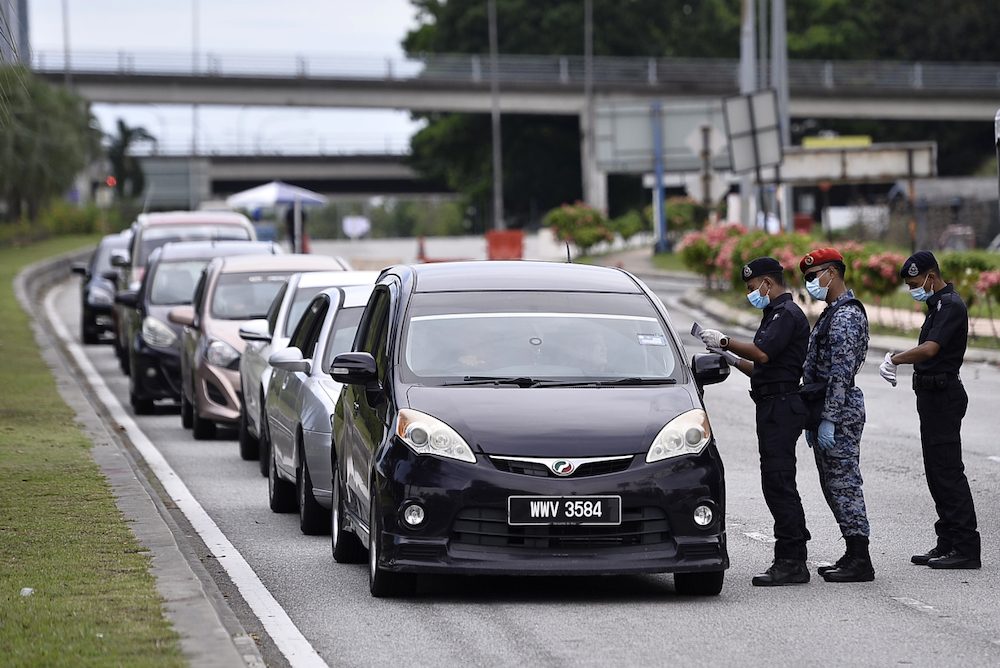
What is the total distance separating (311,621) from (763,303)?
2.75 metres

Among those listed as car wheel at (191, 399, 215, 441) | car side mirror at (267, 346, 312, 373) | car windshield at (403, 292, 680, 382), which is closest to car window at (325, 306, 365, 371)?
car side mirror at (267, 346, 312, 373)

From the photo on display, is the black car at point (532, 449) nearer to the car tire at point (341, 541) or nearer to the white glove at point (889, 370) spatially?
the car tire at point (341, 541)

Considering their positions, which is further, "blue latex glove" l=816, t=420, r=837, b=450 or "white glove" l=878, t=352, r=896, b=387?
"white glove" l=878, t=352, r=896, b=387

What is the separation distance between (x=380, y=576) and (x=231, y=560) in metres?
1.61

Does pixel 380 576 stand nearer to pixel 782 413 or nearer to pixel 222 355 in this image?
pixel 782 413

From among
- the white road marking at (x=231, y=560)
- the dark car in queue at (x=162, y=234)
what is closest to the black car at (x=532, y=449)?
the white road marking at (x=231, y=560)

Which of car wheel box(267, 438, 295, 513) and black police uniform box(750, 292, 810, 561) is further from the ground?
black police uniform box(750, 292, 810, 561)

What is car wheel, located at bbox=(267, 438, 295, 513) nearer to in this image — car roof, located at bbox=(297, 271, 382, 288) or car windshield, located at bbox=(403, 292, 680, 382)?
car roof, located at bbox=(297, 271, 382, 288)

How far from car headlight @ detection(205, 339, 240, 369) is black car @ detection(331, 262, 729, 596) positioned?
→ 272 inches

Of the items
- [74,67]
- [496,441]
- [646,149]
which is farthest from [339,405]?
[74,67]

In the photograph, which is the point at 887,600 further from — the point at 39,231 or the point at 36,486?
the point at 39,231

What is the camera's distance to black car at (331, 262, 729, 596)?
25.2ft

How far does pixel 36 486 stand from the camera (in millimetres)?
11297

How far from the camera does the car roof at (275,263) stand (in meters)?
16.7
